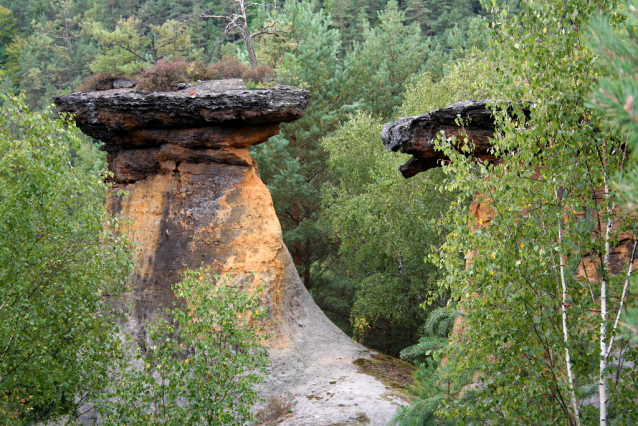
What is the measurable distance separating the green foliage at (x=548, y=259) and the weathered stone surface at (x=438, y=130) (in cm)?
482

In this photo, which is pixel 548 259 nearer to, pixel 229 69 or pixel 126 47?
pixel 229 69

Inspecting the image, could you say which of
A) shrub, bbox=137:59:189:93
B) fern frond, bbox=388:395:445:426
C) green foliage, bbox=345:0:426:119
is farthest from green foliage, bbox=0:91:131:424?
green foliage, bbox=345:0:426:119

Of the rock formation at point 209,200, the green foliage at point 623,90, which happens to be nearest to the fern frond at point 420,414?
the green foliage at point 623,90

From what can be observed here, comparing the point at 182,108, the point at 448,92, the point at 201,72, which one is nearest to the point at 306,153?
the point at 448,92

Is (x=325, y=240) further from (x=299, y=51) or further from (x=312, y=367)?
(x=312, y=367)

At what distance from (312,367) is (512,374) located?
908cm

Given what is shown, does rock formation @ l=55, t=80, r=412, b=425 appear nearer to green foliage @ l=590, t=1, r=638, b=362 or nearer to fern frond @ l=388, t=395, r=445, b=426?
fern frond @ l=388, t=395, r=445, b=426

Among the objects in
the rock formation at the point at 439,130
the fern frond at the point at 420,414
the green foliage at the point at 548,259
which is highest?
the rock formation at the point at 439,130

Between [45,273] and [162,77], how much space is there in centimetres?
957

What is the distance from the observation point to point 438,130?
12.2 metres

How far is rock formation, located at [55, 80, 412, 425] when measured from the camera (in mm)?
15297

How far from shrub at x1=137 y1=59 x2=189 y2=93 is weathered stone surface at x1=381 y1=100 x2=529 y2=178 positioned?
6.94 m

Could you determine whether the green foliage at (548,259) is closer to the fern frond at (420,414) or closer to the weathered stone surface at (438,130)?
the fern frond at (420,414)

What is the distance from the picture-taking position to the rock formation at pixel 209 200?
1530 centimetres
